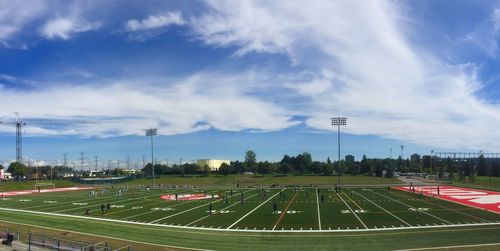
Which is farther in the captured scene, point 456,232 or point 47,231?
point 47,231

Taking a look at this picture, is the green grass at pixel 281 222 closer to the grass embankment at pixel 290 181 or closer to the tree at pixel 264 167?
the grass embankment at pixel 290 181

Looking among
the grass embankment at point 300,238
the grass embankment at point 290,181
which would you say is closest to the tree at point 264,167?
the grass embankment at point 290,181

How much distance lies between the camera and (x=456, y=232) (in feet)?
116

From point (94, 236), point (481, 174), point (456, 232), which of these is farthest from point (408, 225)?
point (481, 174)

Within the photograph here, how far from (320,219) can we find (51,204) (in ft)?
136

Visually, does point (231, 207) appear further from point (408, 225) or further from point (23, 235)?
point (23, 235)

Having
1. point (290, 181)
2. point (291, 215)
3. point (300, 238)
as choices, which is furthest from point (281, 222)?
point (290, 181)

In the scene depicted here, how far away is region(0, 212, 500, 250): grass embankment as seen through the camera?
30969 millimetres

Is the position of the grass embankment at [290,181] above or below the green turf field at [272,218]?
below

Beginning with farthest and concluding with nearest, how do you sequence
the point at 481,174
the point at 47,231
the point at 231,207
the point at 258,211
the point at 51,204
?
the point at 481,174, the point at 51,204, the point at 231,207, the point at 258,211, the point at 47,231

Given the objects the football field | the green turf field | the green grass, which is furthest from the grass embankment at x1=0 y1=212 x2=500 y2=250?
the football field

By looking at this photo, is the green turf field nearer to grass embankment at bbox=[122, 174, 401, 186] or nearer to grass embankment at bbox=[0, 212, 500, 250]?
grass embankment at bbox=[0, 212, 500, 250]

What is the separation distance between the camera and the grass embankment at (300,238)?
30969 millimetres

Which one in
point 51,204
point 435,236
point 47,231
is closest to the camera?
point 435,236
